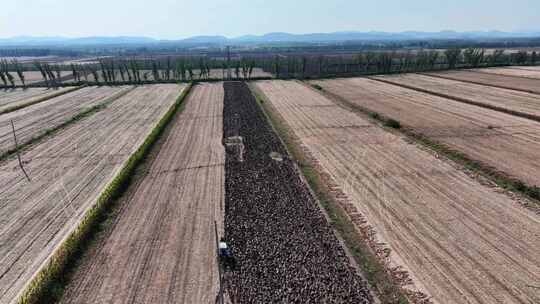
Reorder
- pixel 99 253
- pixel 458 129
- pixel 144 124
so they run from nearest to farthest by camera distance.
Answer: pixel 99 253
pixel 458 129
pixel 144 124

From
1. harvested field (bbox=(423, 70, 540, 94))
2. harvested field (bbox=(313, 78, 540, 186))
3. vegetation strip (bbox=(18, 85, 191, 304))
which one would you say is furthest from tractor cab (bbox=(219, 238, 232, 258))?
harvested field (bbox=(423, 70, 540, 94))

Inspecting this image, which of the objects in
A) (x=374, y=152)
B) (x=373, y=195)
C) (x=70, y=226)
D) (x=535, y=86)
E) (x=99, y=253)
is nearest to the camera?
(x=99, y=253)

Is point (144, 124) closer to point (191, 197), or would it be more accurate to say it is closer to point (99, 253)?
point (191, 197)

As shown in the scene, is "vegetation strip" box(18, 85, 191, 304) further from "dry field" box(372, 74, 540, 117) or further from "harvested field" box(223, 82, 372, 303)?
"dry field" box(372, 74, 540, 117)

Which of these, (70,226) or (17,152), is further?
(17,152)

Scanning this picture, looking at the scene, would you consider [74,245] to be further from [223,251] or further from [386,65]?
[386,65]

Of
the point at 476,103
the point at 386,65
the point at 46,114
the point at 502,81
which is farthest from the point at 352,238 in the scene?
the point at 386,65

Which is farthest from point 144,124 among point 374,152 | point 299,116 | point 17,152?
point 374,152
